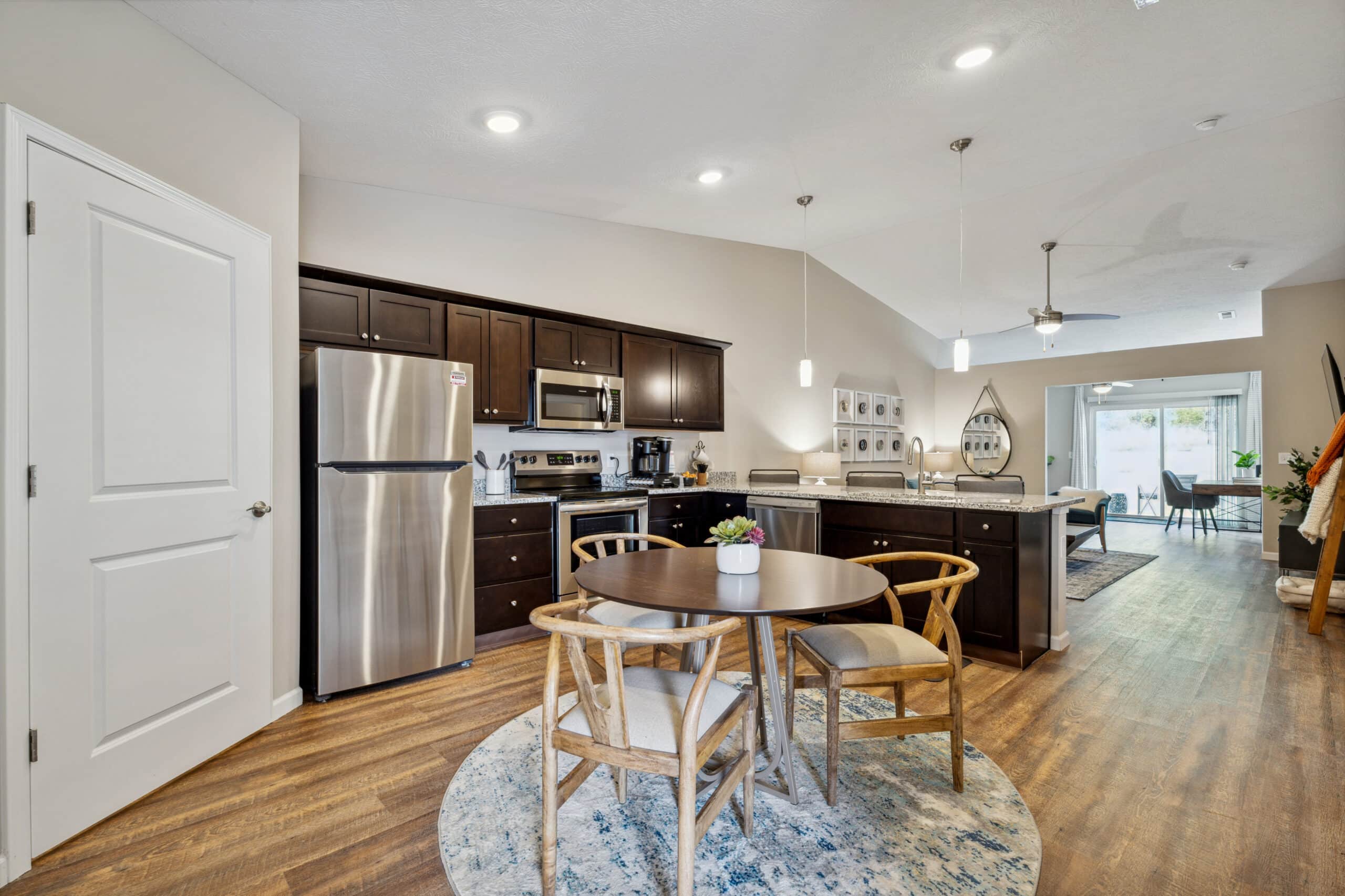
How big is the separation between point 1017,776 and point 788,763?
87cm

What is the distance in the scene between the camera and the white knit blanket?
3.72m

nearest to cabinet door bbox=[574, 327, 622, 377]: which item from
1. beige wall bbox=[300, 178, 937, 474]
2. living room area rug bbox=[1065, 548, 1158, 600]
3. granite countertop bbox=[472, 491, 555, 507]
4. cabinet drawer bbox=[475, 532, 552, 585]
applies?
beige wall bbox=[300, 178, 937, 474]

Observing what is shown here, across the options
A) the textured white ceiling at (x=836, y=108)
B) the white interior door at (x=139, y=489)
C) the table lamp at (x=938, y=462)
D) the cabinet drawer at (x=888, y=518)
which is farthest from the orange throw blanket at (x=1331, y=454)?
the white interior door at (x=139, y=489)

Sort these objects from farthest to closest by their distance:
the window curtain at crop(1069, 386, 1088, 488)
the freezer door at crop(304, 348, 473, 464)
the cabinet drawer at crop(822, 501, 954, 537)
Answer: the window curtain at crop(1069, 386, 1088, 488) → the cabinet drawer at crop(822, 501, 954, 537) → the freezer door at crop(304, 348, 473, 464)

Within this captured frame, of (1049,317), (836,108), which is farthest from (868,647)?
(1049,317)

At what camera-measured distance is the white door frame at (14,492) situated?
1602 mm

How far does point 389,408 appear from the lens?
2.91m

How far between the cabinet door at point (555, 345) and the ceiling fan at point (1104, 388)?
7.40 metres

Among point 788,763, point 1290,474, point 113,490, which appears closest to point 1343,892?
point 788,763

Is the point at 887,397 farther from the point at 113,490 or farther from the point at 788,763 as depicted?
the point at 113,490

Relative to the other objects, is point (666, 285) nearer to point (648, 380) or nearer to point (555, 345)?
point (648, 380)

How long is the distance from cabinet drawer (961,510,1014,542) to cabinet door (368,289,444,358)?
10.6ft

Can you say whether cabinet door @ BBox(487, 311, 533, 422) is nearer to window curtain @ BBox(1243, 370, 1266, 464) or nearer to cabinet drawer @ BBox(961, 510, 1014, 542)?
cabinet drawer @ BBox(961, 510, 1014, 542)

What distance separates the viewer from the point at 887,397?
793 cm
